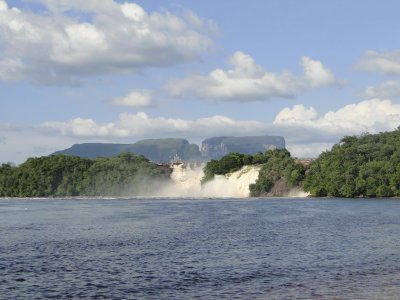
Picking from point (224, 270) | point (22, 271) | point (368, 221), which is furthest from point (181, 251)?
point (368, 221)

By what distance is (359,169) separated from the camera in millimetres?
179750

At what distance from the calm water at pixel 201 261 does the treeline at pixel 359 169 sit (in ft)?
332

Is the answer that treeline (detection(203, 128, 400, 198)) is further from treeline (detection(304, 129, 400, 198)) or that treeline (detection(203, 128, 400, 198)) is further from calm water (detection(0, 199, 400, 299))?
Answer: calm water (detection(0, 199, 400, 299))

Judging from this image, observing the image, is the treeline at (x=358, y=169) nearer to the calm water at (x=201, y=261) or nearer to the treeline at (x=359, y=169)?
the treeline at (x=359, y=169)

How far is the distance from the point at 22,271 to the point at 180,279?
1086cm

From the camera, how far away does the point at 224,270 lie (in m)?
41.4

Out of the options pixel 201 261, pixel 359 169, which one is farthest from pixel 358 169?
pixel 201 261

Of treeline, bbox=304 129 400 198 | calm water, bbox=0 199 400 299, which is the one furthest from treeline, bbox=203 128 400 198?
calm water, bbox=0 199 400 299

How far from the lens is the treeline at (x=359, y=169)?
173m

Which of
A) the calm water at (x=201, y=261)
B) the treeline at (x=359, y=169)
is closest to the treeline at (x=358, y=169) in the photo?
the treeline at (x=359, y=169)

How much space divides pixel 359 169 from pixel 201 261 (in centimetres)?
14184

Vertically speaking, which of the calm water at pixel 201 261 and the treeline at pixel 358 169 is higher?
the treeline at pixel 358 169

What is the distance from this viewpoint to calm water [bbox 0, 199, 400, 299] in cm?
3481

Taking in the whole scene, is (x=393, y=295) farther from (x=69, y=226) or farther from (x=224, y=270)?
(x=69, y=226)
